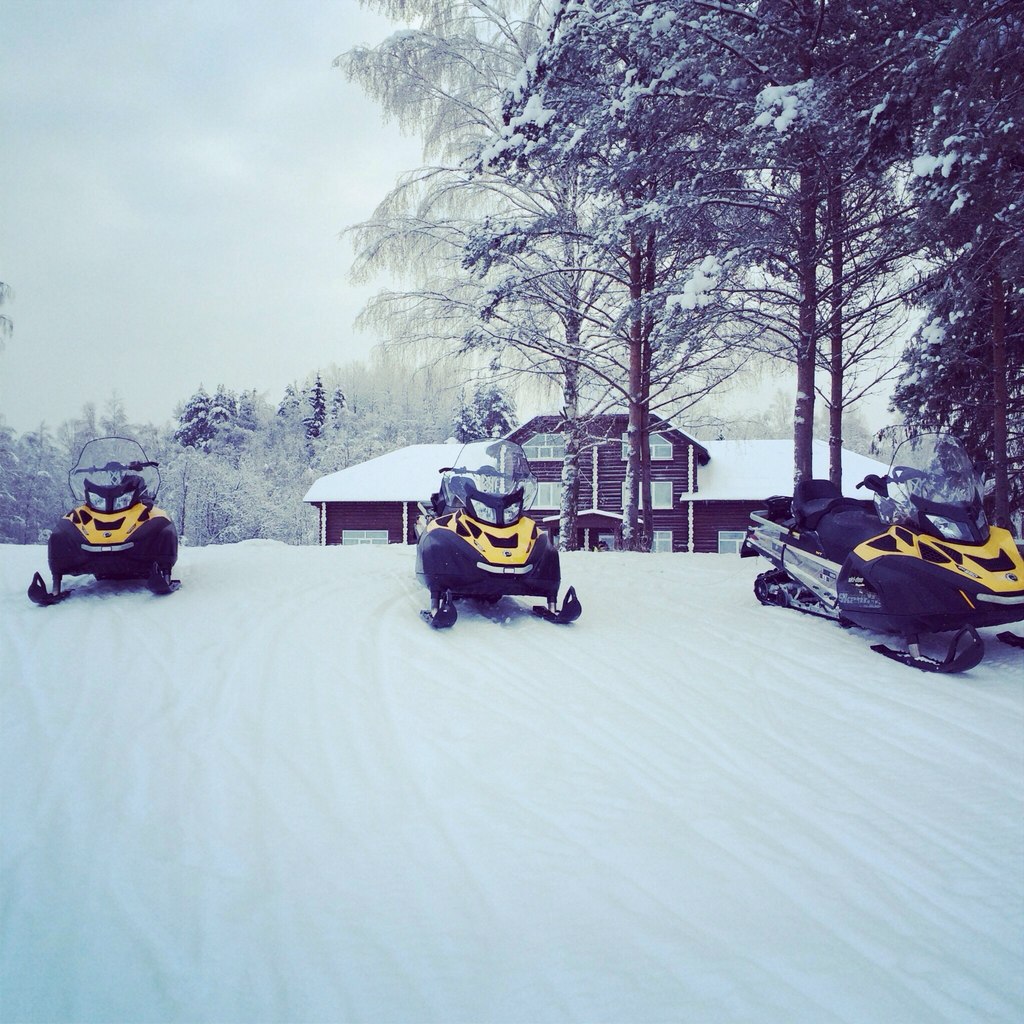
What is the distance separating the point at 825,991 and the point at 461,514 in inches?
162

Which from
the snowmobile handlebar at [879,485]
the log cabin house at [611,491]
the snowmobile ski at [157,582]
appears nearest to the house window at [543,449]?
the log cabin house at [611,491]

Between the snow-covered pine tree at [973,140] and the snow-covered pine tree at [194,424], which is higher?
the snow-covered pine tree at [194,424]

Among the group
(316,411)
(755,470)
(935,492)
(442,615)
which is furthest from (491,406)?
(316,411)

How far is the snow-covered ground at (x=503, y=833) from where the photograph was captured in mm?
1866

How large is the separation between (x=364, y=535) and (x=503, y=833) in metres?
21.7

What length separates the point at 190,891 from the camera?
2.21 m

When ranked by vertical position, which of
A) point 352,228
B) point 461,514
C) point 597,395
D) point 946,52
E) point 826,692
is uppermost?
point 352,228

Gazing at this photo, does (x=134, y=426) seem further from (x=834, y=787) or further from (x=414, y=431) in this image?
(x=834, y=787)

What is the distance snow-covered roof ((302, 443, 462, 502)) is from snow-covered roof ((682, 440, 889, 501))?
8.25 meters

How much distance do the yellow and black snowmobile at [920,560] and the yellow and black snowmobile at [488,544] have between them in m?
1.90

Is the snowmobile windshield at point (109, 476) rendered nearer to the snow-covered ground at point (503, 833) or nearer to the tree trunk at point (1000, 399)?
the snow-covered ground at point (503, 833)

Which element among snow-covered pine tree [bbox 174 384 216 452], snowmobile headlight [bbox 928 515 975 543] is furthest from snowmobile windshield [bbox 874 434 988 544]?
snow-covered pine tree [bbox 174 384 216 452]

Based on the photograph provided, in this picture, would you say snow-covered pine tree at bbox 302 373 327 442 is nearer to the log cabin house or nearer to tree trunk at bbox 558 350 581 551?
the log cabin house

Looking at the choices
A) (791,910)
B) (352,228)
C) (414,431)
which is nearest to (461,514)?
(791,910)
